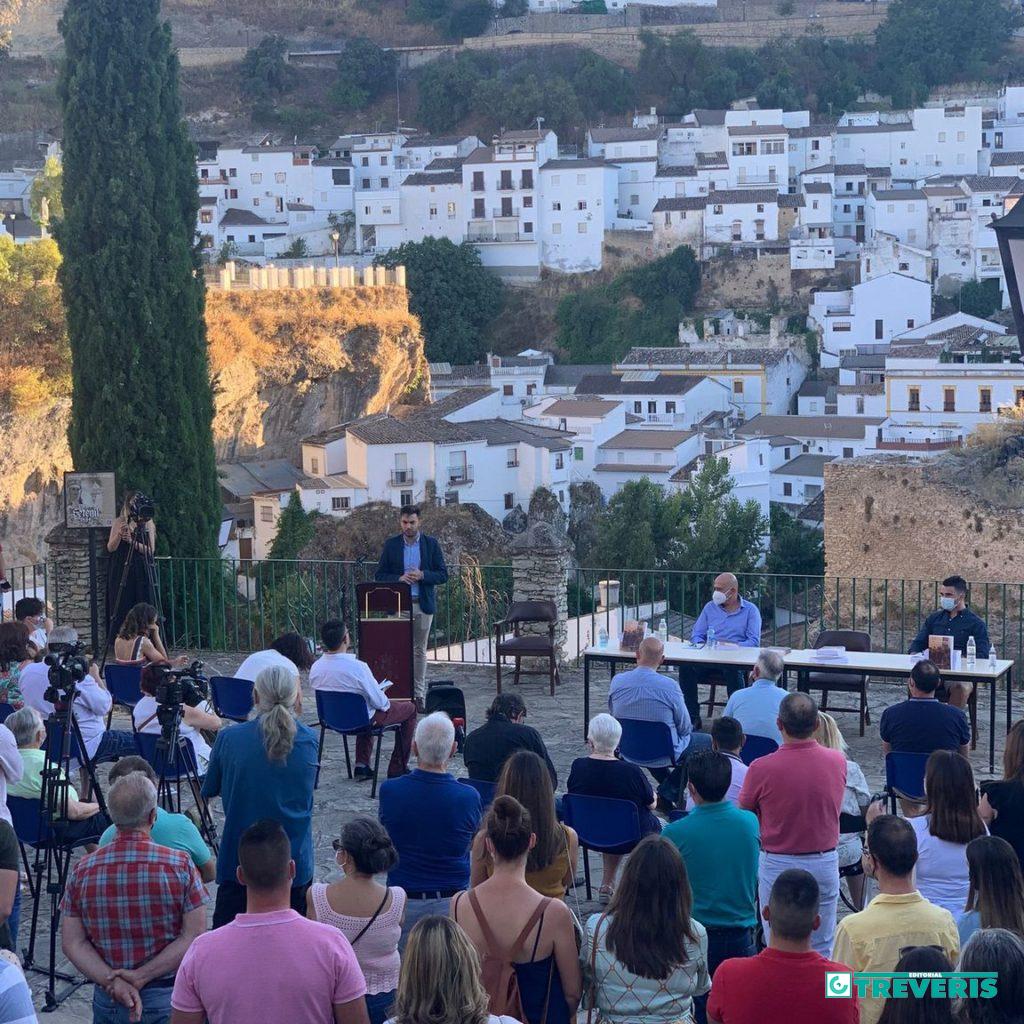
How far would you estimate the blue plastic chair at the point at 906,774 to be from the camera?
6.70 meters

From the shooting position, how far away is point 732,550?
46844 mm

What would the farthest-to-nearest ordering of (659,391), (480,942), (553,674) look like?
(659,391) → (553,674) → (480,942)

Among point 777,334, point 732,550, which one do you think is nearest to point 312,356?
point 732,550

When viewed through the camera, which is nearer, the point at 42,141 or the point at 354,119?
the point at 42,141

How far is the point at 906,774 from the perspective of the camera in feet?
22.1

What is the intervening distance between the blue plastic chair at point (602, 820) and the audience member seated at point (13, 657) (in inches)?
117

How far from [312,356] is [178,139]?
1379 inches

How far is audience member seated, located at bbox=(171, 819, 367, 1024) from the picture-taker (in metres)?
4.00

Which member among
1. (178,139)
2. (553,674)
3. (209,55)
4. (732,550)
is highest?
(209,55)

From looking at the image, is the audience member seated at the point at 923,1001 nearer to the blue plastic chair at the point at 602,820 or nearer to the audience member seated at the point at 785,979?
the audience member seated at the point at 785,979

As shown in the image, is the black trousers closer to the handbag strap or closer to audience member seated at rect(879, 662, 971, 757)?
the handbag strap

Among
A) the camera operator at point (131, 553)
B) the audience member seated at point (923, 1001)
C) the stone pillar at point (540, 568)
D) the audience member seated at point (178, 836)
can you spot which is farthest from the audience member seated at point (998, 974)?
the stone pillar at point (540, 568)

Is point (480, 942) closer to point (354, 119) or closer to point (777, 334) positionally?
point (777, 334)

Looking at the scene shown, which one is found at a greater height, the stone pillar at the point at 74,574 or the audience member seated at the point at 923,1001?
the audience member seated at the point at 923,1001
